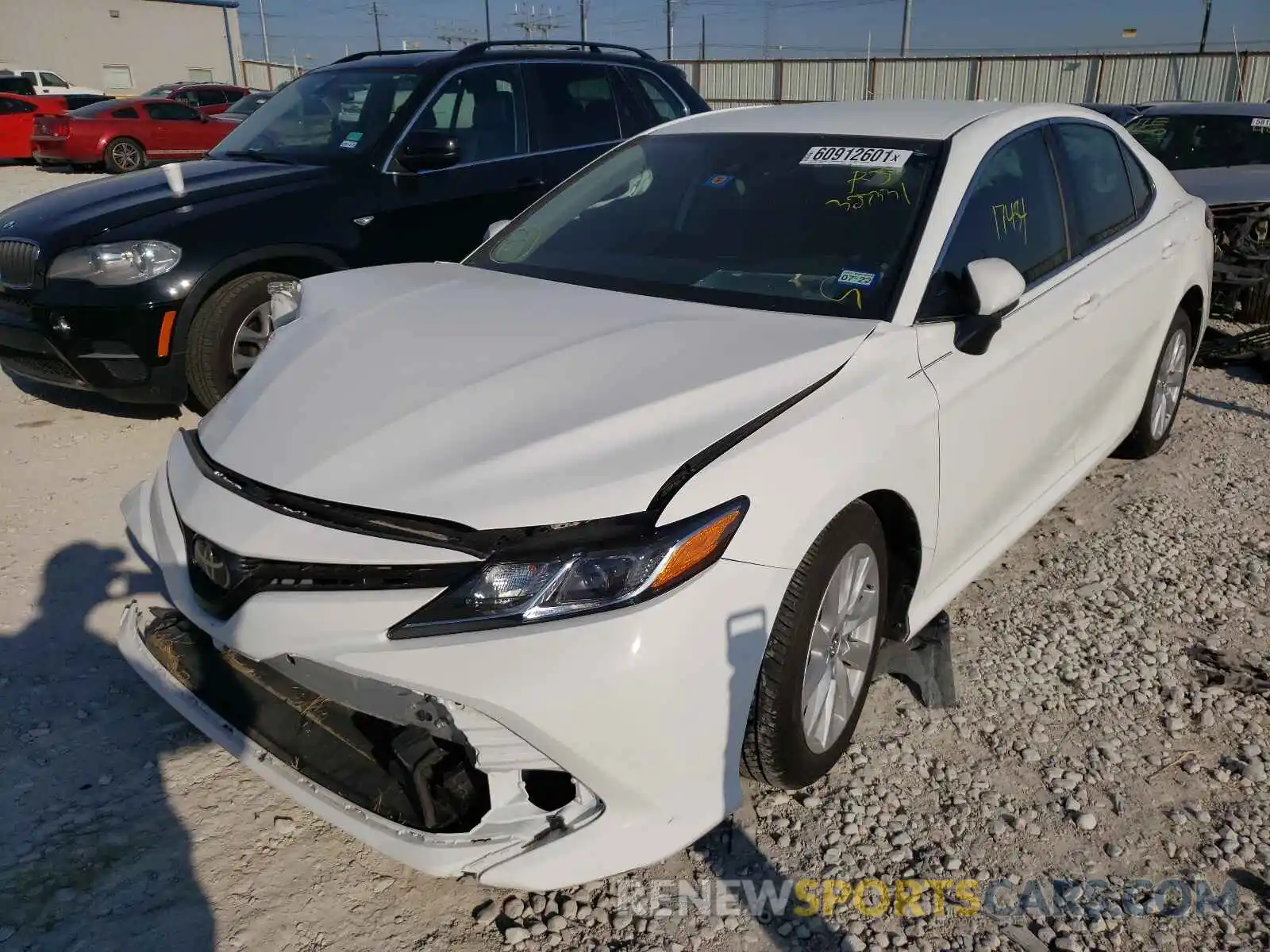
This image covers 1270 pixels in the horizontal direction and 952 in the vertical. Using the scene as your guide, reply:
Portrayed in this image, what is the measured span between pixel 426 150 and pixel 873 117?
2.59 m

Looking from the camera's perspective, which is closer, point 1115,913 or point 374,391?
point 1115,913

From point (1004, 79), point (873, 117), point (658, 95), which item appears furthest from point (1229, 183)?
point (1004, 79)

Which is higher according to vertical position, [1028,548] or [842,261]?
[842,261]

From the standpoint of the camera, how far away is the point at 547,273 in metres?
3.32

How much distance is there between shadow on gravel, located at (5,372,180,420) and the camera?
531 cm

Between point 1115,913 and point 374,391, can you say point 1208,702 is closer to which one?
point 1115,913

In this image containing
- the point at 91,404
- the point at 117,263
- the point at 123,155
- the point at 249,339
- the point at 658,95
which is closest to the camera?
the point at 117,263

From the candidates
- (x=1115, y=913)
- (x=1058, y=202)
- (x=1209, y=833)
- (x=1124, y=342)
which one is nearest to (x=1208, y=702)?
(x=1209, y=833)

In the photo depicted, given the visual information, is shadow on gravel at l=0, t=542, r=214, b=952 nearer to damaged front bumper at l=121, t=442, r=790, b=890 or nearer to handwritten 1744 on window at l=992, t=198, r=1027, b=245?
damaged front bumper at l=121, t=442, r=790, b=890

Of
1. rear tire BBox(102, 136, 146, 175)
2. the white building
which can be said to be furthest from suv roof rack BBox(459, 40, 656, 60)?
the white building

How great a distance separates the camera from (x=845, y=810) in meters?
2.60

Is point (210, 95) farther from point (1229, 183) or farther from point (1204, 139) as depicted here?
point (1229, 183)

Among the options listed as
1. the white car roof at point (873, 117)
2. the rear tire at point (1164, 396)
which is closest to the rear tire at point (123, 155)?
the white car roof at point (873, 117)

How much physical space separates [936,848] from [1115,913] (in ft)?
1.32
